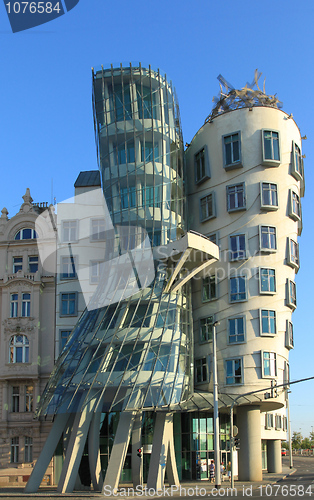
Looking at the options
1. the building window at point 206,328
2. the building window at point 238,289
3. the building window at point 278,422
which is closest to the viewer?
the building window at point 238,289

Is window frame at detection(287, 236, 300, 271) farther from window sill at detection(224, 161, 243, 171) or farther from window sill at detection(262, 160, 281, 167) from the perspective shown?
window sill at detection(224, 161, 243, 171)

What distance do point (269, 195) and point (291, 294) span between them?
8.53 m

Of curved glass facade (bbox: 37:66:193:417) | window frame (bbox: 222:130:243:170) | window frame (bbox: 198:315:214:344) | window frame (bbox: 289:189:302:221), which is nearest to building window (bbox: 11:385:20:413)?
curved glass facade (bbox: 37:66:193:417)

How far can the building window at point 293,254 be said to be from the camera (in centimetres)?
5273

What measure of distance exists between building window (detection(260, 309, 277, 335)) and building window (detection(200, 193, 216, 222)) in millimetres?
9724

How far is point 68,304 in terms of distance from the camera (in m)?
58.3

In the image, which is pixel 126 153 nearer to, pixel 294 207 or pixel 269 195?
pixel 269 195

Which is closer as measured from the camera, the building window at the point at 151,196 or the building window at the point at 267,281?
the building window at the point at 267,281

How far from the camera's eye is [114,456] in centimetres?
4241

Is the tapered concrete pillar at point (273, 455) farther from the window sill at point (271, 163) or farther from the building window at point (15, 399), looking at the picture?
the window sill at point (271, 163)

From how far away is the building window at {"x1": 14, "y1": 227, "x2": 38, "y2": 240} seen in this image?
59781 mm

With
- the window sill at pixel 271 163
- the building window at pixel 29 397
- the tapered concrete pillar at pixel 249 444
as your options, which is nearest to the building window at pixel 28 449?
the building window at pixel 29 397

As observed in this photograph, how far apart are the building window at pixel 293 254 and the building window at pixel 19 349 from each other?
24274mm

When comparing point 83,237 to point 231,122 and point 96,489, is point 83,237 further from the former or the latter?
point 96,489
